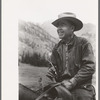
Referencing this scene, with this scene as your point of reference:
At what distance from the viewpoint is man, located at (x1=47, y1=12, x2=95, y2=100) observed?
6.85 feet

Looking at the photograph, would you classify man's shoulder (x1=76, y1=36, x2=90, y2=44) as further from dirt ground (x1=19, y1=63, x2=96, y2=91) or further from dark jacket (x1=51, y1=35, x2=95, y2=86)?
dirt ground (x1=19, y1=63, x2=96, y2=91)

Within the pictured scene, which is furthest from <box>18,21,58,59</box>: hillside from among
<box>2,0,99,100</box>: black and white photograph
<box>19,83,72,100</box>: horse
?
<box>19,83,72,100</box>: horse

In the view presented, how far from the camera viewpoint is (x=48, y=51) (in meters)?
2.11

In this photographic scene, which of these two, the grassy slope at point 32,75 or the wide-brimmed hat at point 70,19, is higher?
the wide-brimmed hat at point 70,19

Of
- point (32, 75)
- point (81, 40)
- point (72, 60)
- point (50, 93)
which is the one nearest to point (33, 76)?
point (32, 75)

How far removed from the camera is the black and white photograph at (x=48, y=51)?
209 cm

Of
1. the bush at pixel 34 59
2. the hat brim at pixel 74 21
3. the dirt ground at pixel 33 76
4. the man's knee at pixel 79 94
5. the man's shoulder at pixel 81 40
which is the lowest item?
the man's knee at pixel 79 94

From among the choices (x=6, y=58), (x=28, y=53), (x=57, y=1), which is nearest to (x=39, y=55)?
(x=28, y=53)

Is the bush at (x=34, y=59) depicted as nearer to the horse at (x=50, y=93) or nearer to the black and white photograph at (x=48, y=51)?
the black and white photograph at (x=48, y=51)

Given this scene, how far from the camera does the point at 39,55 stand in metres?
2.09

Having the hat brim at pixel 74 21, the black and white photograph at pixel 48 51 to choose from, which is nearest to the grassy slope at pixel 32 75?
the black and white photograph at pixel 48 51

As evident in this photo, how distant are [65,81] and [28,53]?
0.92 feet

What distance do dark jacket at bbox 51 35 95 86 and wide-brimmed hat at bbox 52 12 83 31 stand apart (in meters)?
0.07

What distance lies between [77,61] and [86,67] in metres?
0.07
